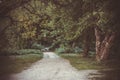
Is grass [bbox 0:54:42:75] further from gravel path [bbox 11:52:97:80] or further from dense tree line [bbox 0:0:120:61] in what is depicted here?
dense tree line [bbox 0:0:120:61]

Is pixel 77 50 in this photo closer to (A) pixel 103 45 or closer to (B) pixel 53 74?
(A) pixel 103 45

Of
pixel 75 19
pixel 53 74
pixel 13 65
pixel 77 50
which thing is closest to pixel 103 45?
pixel 75 19

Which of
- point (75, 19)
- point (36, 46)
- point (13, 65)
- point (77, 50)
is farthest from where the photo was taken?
point (36, 46)

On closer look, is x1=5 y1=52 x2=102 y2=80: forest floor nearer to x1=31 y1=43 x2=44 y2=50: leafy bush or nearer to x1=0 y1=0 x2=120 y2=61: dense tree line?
x1=0 y1=0 x2=120 y2=61: dense tree line

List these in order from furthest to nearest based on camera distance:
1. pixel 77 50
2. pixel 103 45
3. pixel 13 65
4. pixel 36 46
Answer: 1. pixel 36 46
2. pixel 77 50
3. pixel 103 45
4. pixel 13 65

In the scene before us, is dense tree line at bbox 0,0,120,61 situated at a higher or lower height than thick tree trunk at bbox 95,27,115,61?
higher

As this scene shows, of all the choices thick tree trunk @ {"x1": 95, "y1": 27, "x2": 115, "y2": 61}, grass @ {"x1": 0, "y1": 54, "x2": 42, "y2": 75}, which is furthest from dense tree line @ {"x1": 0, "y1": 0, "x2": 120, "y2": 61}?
grass @ {"x1": 0, "y1": 54, "x2": 42, "y2": 75}

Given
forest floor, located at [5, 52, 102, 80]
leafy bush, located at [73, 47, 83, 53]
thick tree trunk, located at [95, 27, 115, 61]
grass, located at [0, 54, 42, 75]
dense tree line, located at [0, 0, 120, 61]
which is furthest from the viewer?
leafy bush, located at [73, 47, 83, 53]

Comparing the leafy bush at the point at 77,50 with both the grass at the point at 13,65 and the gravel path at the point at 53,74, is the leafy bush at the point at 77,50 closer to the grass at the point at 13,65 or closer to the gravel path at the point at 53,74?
the grass at the point at 13,65

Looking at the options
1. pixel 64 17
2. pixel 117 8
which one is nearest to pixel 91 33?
pixel 64 17

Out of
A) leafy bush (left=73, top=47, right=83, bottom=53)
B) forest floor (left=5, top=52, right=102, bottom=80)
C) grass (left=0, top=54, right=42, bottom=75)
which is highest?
leafy bush (left=73, top=47, right=83, bottom=53)

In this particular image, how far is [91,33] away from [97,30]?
500 cm

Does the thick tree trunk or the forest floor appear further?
the thick tree trunk

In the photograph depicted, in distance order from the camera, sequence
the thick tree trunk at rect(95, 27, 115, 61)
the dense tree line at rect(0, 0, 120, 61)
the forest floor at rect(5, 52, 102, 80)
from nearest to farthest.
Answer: the forest floor at rect(5, 52, 102, 80) → the dense tree line at rect(0, 0, 120, 61) → the thick tree trunk at rect(95, 27, 115, 61)
